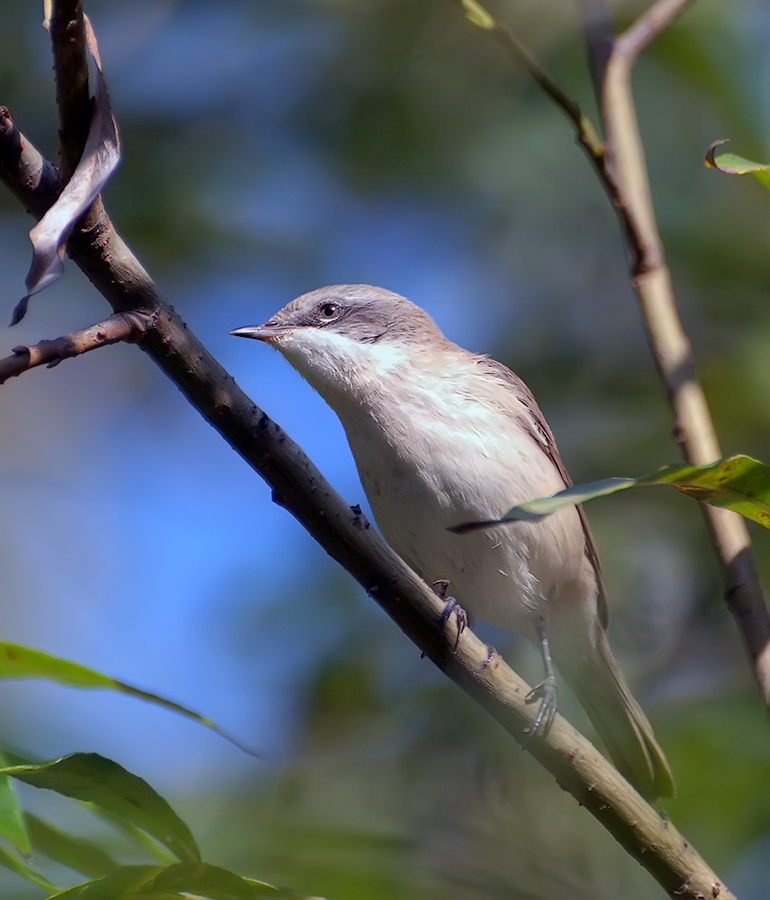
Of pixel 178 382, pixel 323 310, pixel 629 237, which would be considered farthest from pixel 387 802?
pixel 178 382

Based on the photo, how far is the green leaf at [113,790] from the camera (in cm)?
205

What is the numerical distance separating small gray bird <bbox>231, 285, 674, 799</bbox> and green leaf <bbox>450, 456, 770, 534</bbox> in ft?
5.43

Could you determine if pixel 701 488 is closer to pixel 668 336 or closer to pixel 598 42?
pixel 668 336

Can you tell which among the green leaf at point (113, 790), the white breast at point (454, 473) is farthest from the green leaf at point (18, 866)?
the white breast at point (454, 473)

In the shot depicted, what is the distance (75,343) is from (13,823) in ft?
3.41

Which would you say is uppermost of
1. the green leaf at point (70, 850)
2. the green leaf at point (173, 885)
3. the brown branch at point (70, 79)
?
the brown branch at point (70, 79)

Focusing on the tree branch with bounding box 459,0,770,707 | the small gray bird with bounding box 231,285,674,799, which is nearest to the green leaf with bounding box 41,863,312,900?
the tree branch with bounding box 459,0,770,707

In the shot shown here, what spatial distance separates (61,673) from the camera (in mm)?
2248

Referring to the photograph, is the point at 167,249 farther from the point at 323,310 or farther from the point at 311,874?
the point at 311,874

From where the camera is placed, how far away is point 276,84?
645 centimetres

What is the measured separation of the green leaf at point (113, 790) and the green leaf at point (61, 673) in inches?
6.0

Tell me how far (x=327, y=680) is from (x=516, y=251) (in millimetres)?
2769

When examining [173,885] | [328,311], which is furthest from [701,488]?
[328,311]

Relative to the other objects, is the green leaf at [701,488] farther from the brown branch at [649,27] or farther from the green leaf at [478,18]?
the brown branch at [649,27]
